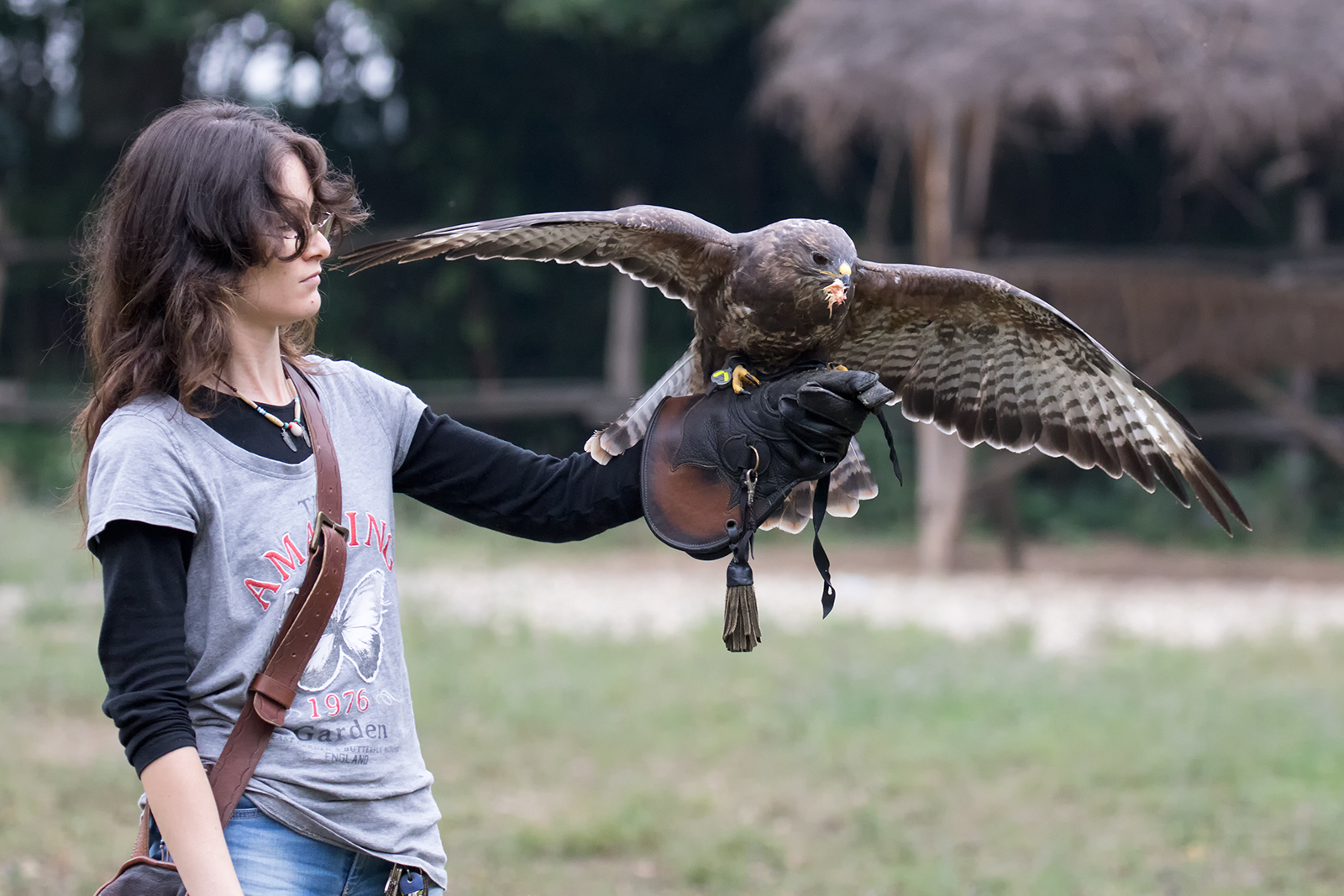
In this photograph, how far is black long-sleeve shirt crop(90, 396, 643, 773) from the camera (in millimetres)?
1502

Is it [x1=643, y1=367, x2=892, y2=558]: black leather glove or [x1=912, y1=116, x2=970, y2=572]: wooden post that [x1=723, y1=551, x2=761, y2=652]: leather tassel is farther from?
[x1=912, y1=116, x2=970, y2=572]: wooden post

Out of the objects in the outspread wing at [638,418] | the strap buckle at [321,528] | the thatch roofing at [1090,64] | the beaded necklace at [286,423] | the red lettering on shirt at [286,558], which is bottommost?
the red lettering on shirt at [286,558]

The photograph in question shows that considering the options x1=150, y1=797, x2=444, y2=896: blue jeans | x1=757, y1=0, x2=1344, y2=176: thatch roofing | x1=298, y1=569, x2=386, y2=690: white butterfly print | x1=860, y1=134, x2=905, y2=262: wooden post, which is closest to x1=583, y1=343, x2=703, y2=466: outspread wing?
x1=298, y1=569, x2=386, y2=690: white butterfly print

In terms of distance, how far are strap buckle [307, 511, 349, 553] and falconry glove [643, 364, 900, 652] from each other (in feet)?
1.53

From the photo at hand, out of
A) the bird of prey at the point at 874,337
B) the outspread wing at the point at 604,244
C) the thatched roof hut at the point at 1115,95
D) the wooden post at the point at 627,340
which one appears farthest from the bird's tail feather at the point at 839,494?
the wooden post at the point at 627,340

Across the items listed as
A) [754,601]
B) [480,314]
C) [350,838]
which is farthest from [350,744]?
[480,314]

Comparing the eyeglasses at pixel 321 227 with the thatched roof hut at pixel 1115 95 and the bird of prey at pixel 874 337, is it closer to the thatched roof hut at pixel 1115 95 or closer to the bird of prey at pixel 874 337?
the bird of prey at pixel 874 337

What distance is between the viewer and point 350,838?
1.63 m

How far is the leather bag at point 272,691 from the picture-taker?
1.55 metres

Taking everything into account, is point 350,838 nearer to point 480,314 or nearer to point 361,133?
point 480,314

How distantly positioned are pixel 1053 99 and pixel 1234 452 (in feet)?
17.3

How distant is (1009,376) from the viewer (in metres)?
2.75

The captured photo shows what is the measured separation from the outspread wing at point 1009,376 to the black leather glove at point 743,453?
22.0 inches

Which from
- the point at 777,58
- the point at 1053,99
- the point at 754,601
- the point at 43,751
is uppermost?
the point at 777,58
